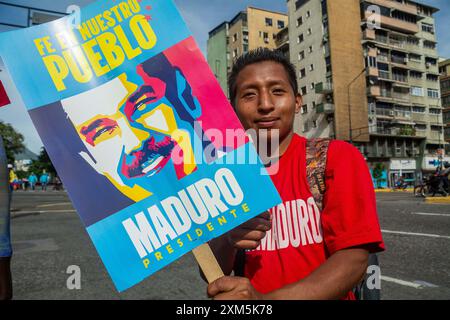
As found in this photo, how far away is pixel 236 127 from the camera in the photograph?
98 centimetres

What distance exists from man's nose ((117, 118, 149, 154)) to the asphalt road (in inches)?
108

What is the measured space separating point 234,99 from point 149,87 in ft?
1.30

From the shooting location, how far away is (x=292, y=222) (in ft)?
3.89

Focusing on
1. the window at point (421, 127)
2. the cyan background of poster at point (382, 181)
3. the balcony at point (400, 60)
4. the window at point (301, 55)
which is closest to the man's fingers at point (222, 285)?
the cyan background of poster at point (382, 181)

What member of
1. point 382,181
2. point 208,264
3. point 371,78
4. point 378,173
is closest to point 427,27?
point 371,78

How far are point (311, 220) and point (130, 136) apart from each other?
2.20 ft

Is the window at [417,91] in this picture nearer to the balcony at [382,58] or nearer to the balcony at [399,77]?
the balcony at [399,77]

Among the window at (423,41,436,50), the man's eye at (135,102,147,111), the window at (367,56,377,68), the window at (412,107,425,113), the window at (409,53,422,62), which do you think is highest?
the window at (423,41,436,50)

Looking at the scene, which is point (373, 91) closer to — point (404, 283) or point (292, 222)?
point (404, 283)

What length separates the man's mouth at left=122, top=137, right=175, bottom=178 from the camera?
1.01 metres

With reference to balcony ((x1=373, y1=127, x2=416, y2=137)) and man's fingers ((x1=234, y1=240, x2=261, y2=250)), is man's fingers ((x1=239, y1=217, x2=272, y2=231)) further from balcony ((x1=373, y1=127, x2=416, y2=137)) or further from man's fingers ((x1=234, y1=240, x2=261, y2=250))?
balcony ((x1=373, y1=127, x2=416, y2=137))

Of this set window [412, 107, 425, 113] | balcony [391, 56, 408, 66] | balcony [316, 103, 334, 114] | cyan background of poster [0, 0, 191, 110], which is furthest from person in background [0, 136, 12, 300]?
window [412, 107, 425, 113]
